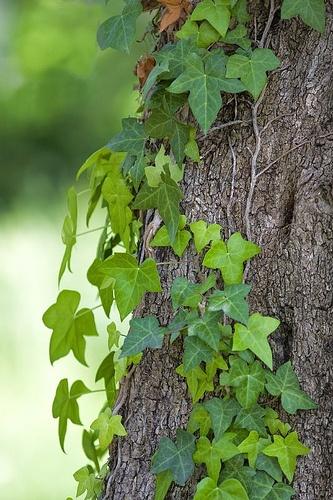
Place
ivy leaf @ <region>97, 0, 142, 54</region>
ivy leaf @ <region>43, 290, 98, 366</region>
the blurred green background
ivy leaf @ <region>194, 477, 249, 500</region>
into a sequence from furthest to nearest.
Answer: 1. the blurred green background
2. ivy leaf @ <region>43, 290, 98, 366</region>
3. ivy leaf @ <region>97, 0, 142, 54</region>
4. ivy leaf @ <region>194, 477, 249, 500</region>

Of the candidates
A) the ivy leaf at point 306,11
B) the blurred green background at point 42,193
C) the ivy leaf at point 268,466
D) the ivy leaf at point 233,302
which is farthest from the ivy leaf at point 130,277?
the blurred green background at point 42,193

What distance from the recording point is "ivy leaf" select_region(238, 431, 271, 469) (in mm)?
1366

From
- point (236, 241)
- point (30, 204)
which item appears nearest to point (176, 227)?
point (236, 241)

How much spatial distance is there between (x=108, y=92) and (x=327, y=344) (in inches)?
97.4

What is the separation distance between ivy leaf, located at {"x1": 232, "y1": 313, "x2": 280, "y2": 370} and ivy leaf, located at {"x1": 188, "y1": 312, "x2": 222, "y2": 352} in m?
0.03

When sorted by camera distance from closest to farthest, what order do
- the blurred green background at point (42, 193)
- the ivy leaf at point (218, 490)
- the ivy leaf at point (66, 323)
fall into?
the ivy leaf at point (218, 490) → the ivy leaf at point (66, 323) → the blurred green background at point (42, 193)

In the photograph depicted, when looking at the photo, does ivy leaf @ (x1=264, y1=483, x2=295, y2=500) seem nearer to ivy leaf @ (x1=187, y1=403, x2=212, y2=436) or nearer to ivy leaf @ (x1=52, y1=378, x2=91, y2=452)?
ivy leaf @ (x1=187, y1=403, x2=212, y2=436)

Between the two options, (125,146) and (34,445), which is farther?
(34,445)

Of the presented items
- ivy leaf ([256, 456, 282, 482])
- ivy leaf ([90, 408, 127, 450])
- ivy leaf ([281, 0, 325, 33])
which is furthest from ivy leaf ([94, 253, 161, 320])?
ivy leaf ([281, 0, 325, 33])

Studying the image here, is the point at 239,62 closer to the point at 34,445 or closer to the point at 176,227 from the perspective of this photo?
the point at 176,227

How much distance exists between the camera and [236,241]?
1409 mm

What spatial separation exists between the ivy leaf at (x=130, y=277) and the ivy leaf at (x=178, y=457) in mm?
226

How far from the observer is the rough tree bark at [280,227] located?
140cm

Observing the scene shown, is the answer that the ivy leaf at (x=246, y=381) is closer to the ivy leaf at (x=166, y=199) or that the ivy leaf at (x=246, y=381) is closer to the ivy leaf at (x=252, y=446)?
the ivy leaf at (x=252, y=446)
